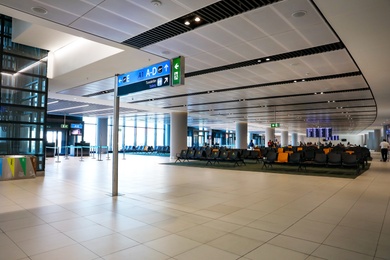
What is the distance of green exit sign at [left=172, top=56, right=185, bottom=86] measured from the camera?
5.57 metres

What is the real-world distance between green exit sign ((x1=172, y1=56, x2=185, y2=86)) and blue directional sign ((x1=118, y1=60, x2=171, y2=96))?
0.12m

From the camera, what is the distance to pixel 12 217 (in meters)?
4.63

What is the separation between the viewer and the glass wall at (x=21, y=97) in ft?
30.4

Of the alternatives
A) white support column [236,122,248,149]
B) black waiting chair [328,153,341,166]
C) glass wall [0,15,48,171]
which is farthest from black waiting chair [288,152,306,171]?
white support column [236,122,248,149]

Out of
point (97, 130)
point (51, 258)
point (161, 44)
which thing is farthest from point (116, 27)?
point (97, 130)

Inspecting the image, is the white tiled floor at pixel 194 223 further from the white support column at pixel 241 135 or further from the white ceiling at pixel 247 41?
the white support column at pixel 241 135

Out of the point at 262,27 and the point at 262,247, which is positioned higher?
the point at 262,27

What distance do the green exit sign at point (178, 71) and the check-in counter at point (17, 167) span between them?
685 centimetres

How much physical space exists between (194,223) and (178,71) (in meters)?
3.07

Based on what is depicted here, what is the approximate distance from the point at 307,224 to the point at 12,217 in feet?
16.6

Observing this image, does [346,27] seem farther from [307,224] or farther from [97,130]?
[97,130]

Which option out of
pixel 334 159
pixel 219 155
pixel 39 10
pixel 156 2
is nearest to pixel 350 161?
pixel 334 159

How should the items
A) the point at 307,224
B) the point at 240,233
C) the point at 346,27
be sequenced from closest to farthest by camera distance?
the point at 240,233 < the point at 307,224 < the point at 346,27

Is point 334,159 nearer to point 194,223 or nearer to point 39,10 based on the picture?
point 194,223
